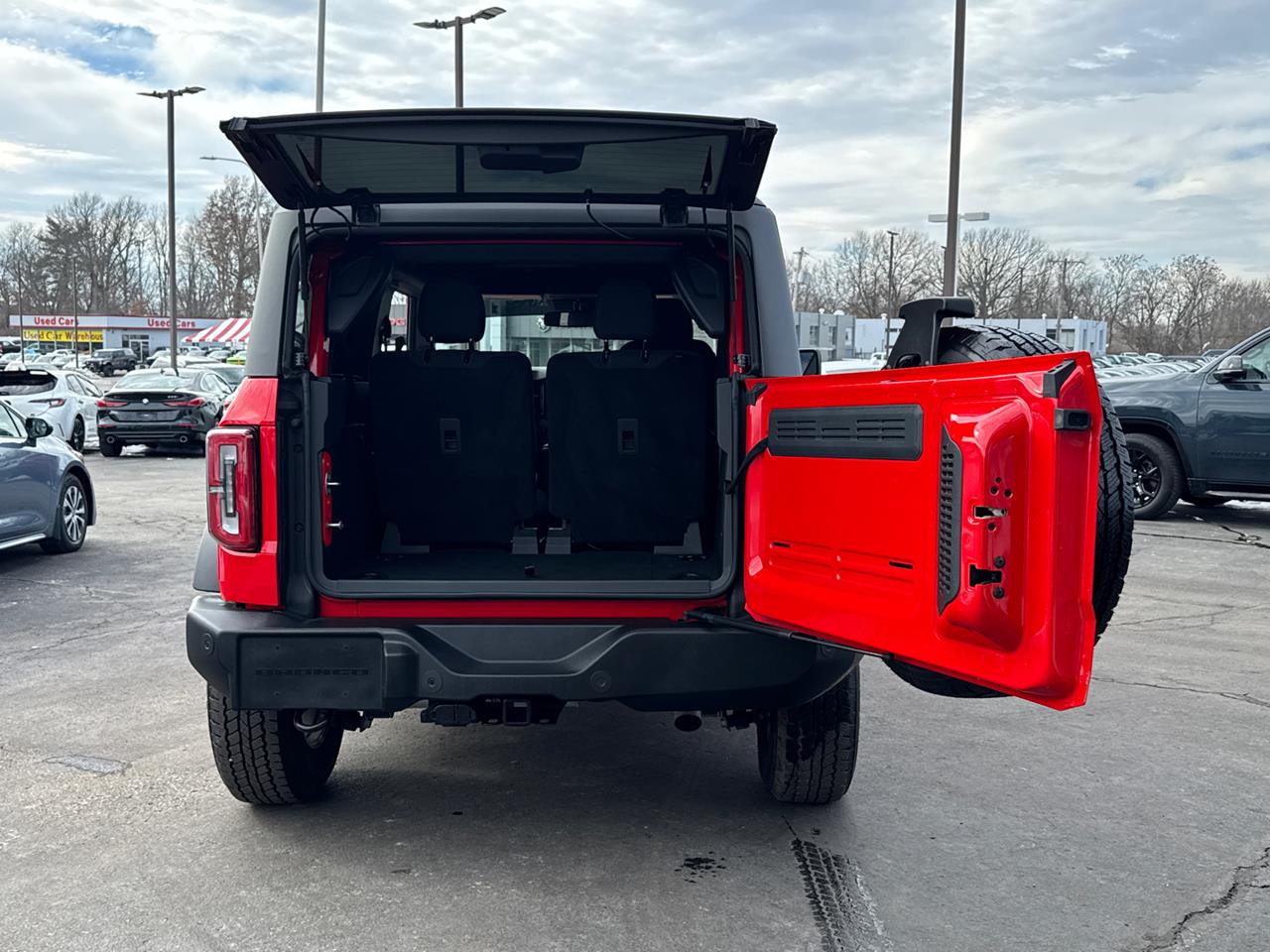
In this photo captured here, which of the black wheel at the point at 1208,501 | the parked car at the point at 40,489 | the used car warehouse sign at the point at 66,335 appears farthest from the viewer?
the used car warehouse sign at the point at 66,335

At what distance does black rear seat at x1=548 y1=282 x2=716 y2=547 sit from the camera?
459 centimetres

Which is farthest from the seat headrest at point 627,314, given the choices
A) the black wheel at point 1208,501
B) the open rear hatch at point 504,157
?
the black wheel at point 1208,501

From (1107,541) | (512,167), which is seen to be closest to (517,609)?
(512,167)

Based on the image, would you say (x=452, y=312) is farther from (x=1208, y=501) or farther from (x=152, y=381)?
(x=152, y=381)

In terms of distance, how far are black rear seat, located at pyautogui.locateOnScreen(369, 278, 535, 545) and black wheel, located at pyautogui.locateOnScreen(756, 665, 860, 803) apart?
1.29 meters

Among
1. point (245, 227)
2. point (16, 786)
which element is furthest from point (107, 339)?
point (16, 786)

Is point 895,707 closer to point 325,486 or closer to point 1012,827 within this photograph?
point 1012,827

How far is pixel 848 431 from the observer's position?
3.34m

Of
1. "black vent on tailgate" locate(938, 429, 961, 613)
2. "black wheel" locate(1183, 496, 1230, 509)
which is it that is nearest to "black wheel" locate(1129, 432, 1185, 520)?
"black wheel" locate(1183, 496, 1230, 509)

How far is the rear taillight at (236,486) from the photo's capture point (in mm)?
3783

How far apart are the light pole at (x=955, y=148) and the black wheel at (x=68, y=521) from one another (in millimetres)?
16050

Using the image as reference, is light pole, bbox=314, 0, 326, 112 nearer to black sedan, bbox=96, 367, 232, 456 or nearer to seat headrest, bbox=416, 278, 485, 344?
black sedan, bbox=96, 367, 232, 456

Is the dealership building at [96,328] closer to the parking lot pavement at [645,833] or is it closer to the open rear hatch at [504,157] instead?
the parking lot pavement at [645,833]

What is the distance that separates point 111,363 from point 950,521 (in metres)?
81.0
